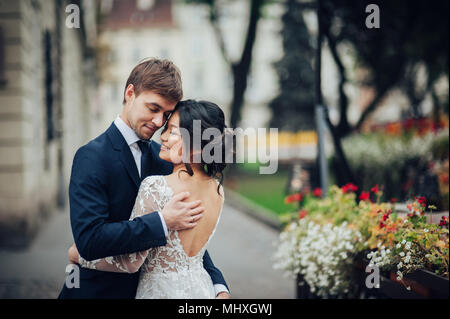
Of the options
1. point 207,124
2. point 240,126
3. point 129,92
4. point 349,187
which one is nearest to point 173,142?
point 207,124

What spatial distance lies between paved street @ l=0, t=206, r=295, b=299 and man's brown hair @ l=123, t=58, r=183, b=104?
3612 millimetres

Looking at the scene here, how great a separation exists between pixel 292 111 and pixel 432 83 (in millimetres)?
16413

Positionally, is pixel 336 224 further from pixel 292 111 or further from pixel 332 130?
pixel 292 111

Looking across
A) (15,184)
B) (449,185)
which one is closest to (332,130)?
(449,185)

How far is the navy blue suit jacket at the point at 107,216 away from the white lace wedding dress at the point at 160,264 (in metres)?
0.08

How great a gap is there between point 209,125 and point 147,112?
35cm

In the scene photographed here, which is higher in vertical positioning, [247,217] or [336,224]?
[336,224]

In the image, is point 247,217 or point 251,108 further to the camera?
point 251,108

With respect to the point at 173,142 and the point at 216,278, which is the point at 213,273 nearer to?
the point at 216,278

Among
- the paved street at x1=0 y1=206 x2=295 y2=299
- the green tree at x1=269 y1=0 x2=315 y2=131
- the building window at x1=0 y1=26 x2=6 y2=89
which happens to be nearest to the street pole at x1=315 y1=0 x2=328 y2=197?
the paved street at x1=0 y1=206 x2=295 y2=299

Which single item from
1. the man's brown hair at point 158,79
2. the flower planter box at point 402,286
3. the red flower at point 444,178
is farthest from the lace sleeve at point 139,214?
the red flower at point 444,178

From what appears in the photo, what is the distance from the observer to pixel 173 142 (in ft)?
7.39

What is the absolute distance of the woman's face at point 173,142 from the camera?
2.25m
